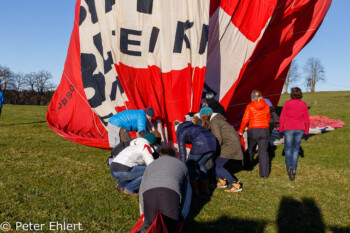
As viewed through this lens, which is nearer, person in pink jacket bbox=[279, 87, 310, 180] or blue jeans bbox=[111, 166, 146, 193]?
blue jeans bbox=[111, 166, 146, 193]

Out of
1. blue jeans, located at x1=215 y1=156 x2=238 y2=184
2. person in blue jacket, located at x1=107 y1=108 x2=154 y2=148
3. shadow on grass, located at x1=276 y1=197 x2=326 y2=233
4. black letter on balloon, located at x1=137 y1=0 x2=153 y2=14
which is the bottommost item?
shadow on grass, located at x1=276 y1=197 x2=326 y2=233

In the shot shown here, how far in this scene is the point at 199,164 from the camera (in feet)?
17.4

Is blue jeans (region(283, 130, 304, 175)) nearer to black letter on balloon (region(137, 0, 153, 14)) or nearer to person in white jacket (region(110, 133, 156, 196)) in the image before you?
person in white jacket (region(110, 133, 156, 196))

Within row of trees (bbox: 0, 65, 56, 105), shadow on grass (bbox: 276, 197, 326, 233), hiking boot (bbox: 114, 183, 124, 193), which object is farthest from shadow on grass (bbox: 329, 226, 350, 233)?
row of trees (bbox: 0, 65, 56, 105)

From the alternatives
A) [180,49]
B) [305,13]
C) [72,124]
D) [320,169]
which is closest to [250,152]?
[320,169]

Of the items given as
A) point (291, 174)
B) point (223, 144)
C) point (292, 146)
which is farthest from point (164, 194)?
point (292, 146)

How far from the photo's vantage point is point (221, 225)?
13.0 ft

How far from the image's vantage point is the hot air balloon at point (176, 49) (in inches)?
265

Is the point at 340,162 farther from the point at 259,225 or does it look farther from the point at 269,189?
the point at 259,225

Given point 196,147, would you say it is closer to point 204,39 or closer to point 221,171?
point 221,171

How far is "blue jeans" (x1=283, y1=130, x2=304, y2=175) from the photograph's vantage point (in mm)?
5957

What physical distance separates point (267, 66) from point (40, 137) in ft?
26.3

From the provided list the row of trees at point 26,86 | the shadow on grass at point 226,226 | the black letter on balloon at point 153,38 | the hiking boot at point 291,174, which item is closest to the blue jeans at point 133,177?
the shadow on grass at point 226,226

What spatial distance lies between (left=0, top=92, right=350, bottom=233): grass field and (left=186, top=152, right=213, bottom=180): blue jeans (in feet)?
1.26
